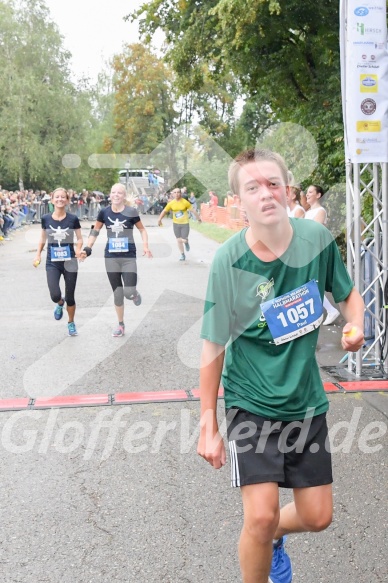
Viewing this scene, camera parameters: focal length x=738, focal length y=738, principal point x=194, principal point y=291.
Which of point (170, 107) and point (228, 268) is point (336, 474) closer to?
point (228, 268)

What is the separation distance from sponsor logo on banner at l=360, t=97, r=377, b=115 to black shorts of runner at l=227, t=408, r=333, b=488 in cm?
436

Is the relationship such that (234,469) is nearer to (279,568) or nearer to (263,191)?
(279,568)

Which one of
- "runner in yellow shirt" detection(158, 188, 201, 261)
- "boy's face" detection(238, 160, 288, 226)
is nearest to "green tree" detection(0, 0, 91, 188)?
"runner in yellow shirt" detection(158, 188, 201, 261)

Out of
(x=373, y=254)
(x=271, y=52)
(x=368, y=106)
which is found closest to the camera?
(x=368, y=106)

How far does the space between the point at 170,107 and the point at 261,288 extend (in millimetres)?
21881

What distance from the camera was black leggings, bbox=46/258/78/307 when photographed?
9.13m

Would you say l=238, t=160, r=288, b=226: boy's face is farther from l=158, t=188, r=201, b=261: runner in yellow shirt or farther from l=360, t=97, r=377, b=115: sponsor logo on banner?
l=158, t=188, r=201, b=261: runner in yellow shirt

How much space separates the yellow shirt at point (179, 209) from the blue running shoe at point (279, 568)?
50.5ft

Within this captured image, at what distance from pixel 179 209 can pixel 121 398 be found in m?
12.1

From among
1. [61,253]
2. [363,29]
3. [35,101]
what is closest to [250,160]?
[363,29]

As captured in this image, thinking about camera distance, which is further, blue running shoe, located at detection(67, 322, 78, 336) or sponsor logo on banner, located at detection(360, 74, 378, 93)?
blue running shoe, located at detection(67, 322, 78, 336)

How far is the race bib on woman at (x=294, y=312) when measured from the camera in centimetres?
283

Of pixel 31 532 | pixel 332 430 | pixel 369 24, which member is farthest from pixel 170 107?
pixel 31 532

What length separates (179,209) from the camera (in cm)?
1820
